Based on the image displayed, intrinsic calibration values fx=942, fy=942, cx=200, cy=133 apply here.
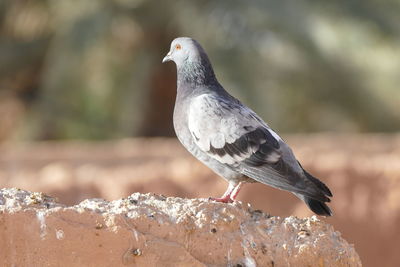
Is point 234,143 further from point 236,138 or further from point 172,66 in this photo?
point 172,66

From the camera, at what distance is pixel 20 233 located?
152 inches

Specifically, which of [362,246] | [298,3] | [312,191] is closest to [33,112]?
[298,3]

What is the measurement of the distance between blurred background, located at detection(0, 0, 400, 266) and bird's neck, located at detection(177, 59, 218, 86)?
7764mm

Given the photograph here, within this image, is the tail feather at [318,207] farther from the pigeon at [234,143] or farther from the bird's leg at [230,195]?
the bird's leg at [230,195]

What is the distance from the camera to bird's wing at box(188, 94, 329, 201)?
530 centimetres

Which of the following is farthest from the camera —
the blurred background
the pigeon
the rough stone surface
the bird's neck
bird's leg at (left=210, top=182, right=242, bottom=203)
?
the blurred background

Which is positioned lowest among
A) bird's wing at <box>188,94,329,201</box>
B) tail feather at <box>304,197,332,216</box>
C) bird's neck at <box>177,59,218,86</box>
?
tail feather at <box>304,197,332,216</box>

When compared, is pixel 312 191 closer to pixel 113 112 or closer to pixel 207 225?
pixel 207 225

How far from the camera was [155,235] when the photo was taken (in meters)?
4.04

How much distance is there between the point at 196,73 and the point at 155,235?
180 centimetres

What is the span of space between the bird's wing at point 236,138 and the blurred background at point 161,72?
8091 mm

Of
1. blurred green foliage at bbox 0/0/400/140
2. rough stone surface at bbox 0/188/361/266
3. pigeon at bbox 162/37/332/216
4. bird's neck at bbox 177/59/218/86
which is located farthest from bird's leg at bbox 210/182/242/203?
blurred green foliage at bbox 0/0/400/140

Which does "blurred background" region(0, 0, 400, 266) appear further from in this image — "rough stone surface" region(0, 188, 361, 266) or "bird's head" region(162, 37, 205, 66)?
"rough stone surface" region(0, 188, 361, 266)

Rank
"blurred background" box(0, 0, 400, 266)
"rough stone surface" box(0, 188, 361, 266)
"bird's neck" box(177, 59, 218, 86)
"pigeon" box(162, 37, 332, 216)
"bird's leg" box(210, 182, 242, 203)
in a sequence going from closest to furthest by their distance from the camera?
1. "rough stone surface" box(0, 188, 361, 266)
2. "bird's leg" box(210, 182, 242, 203)
3. "pigeon" box(162, 37, 332, 216)
4. "bird's neck" box(177, 59, 218, 86)
5. "blurred background" box(0, 0, 400, 266)
